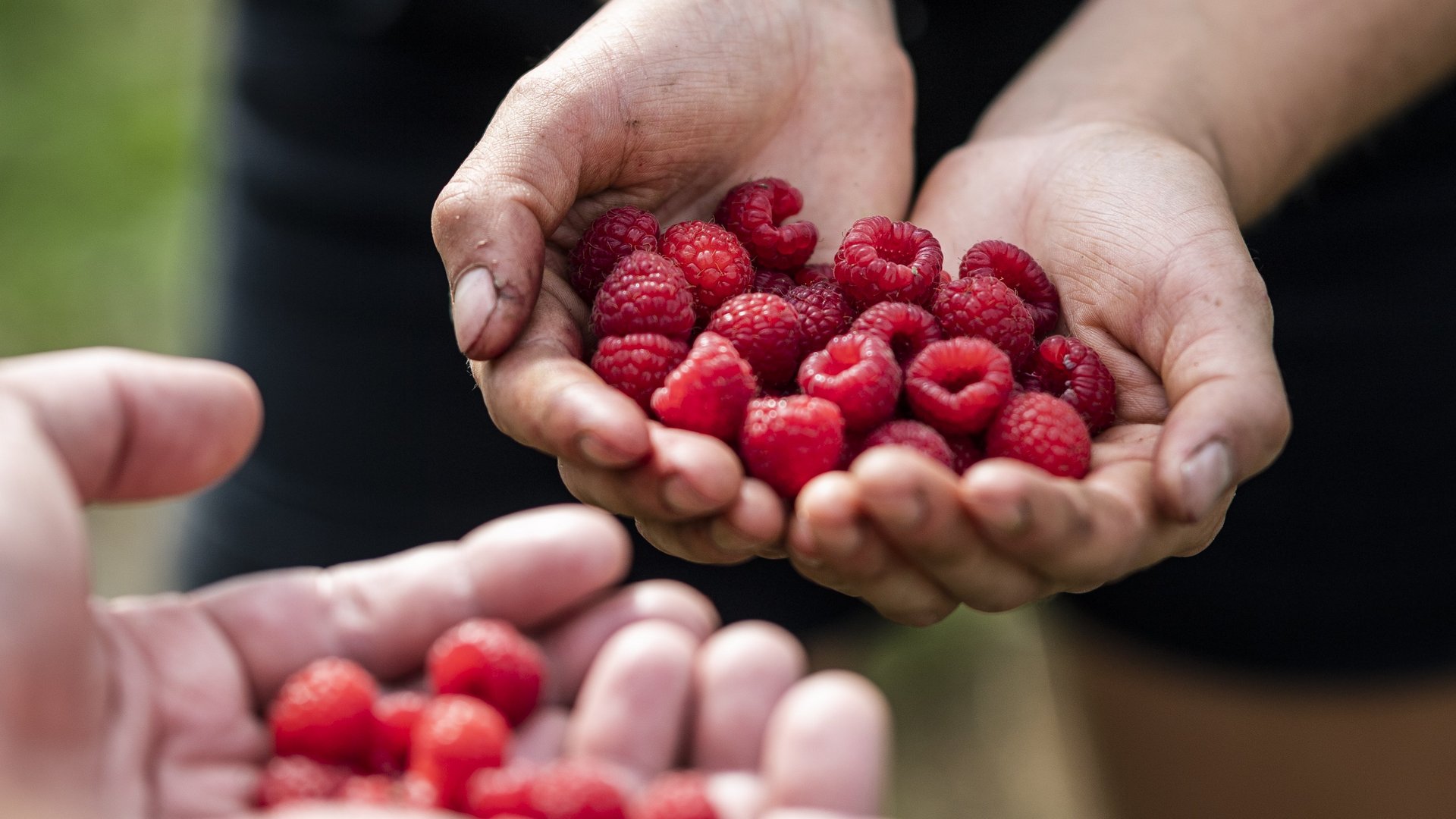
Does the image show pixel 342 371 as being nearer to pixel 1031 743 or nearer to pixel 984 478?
pixel 984 478

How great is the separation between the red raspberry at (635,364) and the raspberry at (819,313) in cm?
23

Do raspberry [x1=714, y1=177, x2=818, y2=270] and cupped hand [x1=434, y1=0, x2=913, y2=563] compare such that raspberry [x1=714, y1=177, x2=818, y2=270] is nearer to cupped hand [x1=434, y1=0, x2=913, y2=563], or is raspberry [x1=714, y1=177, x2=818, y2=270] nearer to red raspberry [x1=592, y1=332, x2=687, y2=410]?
cupped hand [x1=434, y1=0, x2=913, y2=563]

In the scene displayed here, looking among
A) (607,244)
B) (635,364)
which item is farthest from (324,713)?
(607,244)

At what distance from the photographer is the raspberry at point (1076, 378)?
1568 millimetres

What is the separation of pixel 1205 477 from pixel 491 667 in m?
0.85

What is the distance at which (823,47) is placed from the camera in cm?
202

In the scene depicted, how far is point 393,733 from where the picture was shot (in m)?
1.57

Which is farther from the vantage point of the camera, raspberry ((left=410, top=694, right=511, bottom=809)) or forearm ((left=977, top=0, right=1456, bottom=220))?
forearm ((left=977, top=0, right=1456, bottom=220))

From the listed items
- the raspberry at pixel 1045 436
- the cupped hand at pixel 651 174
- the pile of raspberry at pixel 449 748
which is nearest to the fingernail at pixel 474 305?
the cupped hand at pixel 651 174

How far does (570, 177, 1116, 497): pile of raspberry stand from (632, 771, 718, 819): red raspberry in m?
0.34

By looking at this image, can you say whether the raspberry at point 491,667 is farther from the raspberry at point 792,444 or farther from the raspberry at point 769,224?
the raspberry at point 769,224

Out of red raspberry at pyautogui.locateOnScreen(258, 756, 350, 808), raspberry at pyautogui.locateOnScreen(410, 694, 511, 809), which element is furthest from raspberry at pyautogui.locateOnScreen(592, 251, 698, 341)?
red raspberry at pyautogui.locateOnScreen(258, 756, 350, 808)

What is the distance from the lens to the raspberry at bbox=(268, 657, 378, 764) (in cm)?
147

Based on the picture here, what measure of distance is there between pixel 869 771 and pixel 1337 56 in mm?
1510
